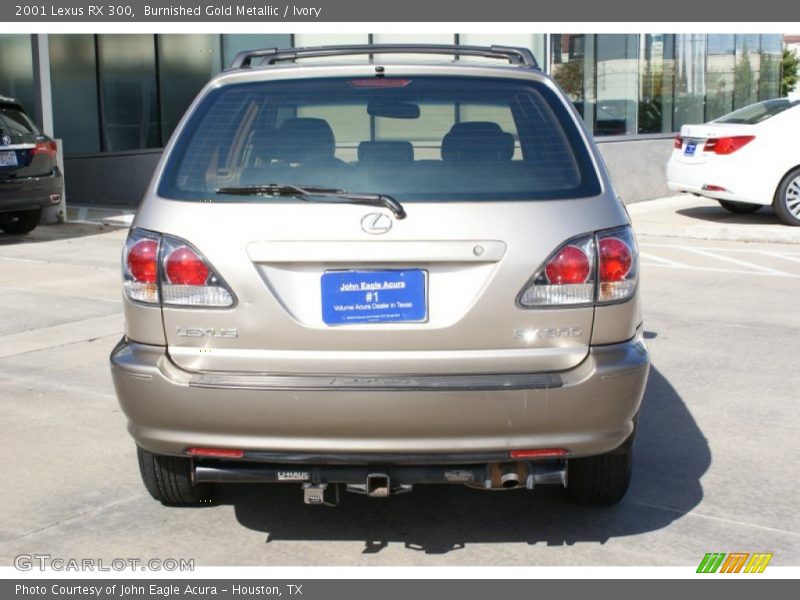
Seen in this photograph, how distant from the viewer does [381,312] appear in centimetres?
372

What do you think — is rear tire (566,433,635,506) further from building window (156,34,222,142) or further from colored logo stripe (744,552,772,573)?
building window (156,34,222,142)

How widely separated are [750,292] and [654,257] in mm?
2342

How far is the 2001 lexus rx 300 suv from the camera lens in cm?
372

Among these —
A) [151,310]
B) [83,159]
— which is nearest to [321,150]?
[151,310]

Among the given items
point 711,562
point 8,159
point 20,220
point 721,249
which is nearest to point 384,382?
point 711,562

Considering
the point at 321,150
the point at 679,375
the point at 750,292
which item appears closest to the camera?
the point at 321,150

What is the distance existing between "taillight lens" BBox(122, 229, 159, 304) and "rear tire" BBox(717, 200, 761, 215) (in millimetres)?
13029

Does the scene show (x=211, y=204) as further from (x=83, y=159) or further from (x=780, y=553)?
(x=83, y=159)

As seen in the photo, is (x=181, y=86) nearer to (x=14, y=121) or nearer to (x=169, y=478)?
(x=14, y=121)

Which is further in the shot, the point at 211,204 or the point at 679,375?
the point at 679,375

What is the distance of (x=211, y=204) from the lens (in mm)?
3852

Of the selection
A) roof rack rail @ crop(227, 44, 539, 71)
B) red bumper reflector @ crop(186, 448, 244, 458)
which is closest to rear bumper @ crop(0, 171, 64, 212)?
roof rack rail @ crop(227, 44, 539, 71)

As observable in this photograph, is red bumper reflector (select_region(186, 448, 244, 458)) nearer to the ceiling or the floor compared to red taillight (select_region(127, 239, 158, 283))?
nearer to the floor

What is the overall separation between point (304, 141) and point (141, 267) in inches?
27.9
